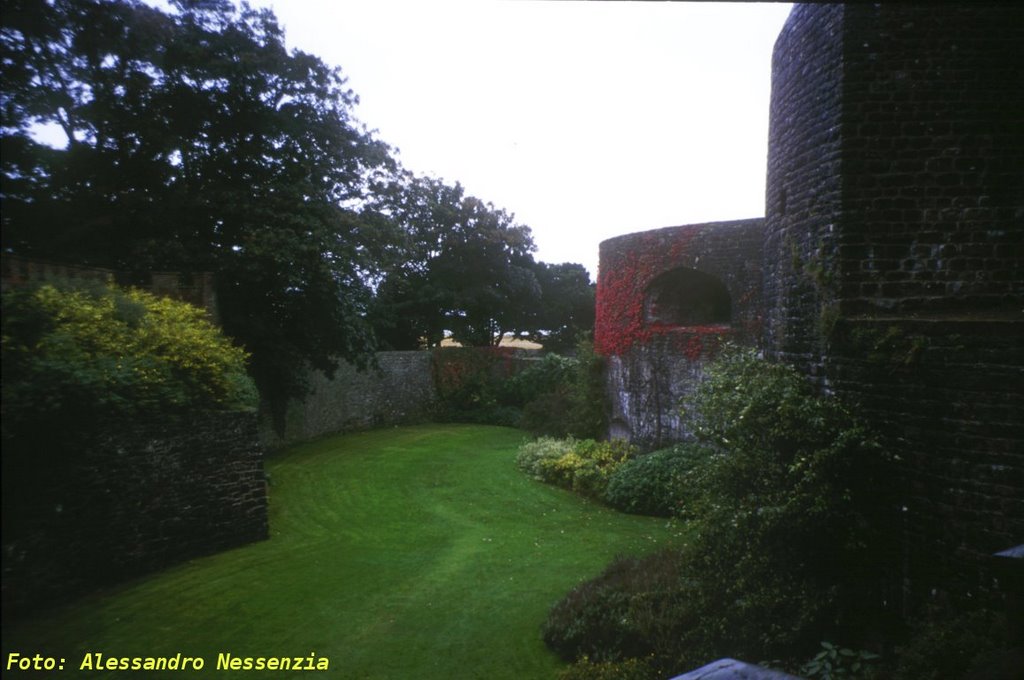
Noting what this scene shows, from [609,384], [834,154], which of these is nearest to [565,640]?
[834,154]

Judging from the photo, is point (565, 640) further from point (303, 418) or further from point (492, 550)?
point (303, 418)

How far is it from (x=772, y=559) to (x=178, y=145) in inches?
183

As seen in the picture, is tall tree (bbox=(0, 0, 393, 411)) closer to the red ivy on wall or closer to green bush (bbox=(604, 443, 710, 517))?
green bush (bbox=(604, 443, 710, 517))

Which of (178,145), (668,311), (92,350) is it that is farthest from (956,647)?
(668,311)

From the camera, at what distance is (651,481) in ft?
29.8

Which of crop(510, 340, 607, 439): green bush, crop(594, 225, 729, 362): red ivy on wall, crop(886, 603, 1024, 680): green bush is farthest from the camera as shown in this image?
crop(510, 340, 607, 439): green bush

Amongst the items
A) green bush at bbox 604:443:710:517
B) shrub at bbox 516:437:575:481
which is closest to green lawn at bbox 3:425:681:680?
green bush at bbox 604:443:710:517

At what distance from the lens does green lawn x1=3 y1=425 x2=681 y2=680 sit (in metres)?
1.75

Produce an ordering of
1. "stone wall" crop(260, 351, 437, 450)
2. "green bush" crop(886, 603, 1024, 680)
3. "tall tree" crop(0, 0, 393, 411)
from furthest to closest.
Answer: "stone wall" crop(260, 351, 437, 450) < "green bush" crop(886, 603, 1024, 680) < "tall tree" crop(0, 0, 393, 411)

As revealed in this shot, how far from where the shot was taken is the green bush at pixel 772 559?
407 cm

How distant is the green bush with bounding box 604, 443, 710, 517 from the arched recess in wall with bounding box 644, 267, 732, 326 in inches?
121

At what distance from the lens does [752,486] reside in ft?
15.3

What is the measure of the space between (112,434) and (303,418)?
1159 centimetres

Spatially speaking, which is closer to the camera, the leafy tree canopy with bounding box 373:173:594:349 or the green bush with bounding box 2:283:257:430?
the green bush with bounding box 2:283:257:430
